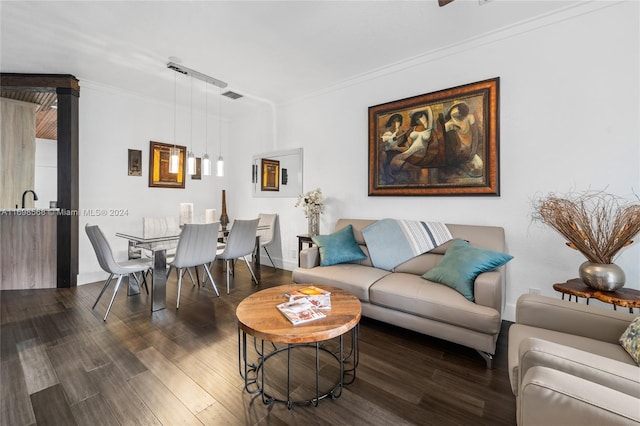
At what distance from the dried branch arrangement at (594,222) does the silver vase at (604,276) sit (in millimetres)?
102

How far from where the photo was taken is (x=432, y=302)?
208 cm

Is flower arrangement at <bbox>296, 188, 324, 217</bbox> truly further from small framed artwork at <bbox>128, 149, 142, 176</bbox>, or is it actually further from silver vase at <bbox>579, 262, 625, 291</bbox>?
silver vase at <bbox>579, 262, 625, 291</bbox>

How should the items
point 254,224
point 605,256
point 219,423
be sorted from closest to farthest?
point 219,423, point 605,256, point 254,224

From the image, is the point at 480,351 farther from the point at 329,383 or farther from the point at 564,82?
the point at 564,82

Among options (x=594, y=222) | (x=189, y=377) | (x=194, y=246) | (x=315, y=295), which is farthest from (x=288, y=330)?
(x=594, y=222)

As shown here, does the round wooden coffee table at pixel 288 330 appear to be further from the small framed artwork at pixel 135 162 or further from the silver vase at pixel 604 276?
the small framed artwork at pixel 135 162

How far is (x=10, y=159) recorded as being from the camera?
4.05 metres

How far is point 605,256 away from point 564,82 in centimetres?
151

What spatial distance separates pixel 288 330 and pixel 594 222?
2.62 metres

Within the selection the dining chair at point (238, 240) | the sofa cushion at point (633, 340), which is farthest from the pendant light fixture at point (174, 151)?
the sofa cushion at point (633, 340)

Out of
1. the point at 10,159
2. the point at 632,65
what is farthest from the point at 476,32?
the point at 10,159

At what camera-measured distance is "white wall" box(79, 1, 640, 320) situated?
2.19 metres

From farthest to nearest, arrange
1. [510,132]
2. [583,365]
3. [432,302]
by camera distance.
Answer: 1. [510,132]
2. [432,302]
3. [583,365]

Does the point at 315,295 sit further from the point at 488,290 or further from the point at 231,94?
the point at 231,94
